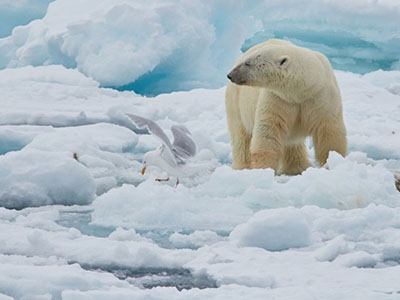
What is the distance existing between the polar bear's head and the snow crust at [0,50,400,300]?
2.15 feet

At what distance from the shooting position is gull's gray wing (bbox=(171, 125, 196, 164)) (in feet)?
14.6

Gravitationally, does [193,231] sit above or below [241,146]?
above

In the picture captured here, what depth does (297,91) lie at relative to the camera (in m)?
4.52

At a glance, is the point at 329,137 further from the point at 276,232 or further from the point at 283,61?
the point at 276,232

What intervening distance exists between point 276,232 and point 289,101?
186cm

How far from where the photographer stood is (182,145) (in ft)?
15.1

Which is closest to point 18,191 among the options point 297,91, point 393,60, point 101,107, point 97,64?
point 297,91

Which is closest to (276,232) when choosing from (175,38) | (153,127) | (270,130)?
(153,127)

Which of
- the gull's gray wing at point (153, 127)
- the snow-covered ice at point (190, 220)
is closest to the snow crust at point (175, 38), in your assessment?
the snow-covered ice at point (190, 220)

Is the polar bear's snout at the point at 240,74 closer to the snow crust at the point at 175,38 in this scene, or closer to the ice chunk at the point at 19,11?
the snow crust at the point at 175,38

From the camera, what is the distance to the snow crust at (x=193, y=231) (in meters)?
2.22

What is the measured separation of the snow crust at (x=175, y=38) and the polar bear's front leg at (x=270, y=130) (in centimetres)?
775

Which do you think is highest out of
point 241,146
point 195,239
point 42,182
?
point 195,239

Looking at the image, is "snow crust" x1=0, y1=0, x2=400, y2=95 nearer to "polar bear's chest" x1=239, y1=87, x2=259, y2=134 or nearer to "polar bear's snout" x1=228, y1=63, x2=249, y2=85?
"polar bear's chest" x1=239, y1=87, x2=259, y2=134
